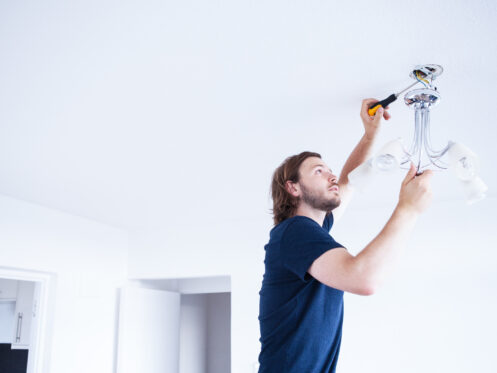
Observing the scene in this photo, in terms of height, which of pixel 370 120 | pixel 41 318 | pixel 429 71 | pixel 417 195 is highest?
pixel 429 71

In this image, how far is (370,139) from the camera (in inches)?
61.7

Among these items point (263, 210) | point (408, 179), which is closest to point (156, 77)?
point (408, 179)

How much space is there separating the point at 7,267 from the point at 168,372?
168 cm

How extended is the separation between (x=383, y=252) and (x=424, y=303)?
228 centimetres

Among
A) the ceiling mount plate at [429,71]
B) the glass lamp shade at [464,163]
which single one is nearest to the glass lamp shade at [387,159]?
the glass lamp shade at [464,163]

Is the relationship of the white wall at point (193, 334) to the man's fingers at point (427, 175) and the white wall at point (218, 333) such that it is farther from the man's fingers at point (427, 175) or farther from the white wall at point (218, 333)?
the man's fingers at point (427, 175)

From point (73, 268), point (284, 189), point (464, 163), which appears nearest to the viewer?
point (464, 163)

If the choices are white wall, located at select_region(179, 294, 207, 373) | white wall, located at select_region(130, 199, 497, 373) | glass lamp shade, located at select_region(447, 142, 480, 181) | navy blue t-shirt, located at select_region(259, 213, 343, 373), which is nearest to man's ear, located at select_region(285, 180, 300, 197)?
navy blue t-shirt, located at select_region(259, 213, 343, 373)

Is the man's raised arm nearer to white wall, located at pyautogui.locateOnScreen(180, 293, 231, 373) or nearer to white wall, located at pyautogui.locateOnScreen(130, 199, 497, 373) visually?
white wall, located at pyautogui.locateOnScreen(130, 199, 497, 373)

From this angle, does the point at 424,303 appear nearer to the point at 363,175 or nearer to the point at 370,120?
the point at 370,120

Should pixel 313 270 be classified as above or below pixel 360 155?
below

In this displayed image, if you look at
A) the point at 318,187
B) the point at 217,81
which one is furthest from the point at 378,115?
the point at 217,81

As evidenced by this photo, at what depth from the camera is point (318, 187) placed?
1.25 metres

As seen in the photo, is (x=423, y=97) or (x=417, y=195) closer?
(x=417, y=195)
